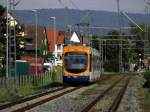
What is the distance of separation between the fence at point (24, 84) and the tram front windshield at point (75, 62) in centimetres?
258

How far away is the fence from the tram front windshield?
2.58 meters

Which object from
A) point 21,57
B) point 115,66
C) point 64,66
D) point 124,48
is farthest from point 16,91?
point 124,48

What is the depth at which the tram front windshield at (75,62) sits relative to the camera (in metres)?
47.0

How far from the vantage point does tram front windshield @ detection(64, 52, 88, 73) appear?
154 ft

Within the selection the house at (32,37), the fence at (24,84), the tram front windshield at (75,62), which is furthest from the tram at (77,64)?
the house at (32,37)

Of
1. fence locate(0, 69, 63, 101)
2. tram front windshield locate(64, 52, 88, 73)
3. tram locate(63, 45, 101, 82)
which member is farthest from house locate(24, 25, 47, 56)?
tram front windshield locate(64, 52, 88, 73)

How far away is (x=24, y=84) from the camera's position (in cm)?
4766

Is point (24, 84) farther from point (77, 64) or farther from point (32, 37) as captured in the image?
point (32, 37)

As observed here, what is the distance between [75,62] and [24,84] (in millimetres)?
4571

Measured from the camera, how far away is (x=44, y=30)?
464ft

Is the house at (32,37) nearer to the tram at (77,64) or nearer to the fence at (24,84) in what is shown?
the fence at (24,84)

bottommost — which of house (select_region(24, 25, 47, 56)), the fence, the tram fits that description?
the fence

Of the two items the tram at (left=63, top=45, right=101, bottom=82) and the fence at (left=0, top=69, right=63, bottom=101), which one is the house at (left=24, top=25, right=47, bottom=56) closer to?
the fence at (left=0, top=69, right=63, bottom=101)

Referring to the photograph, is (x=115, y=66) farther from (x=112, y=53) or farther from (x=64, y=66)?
(x=64, y=66)
